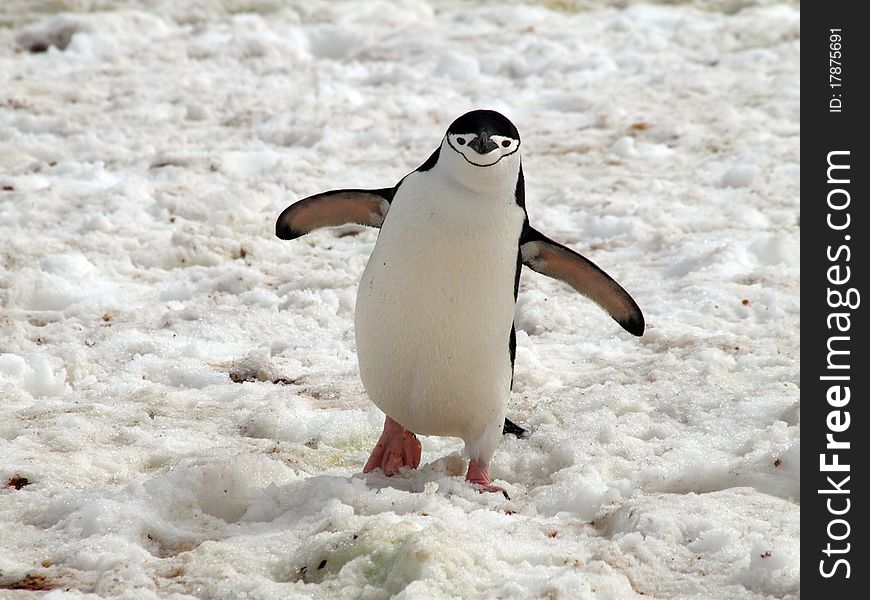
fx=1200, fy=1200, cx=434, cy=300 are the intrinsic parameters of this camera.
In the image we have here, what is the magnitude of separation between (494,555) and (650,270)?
282 cm

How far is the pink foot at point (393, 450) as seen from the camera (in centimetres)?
338

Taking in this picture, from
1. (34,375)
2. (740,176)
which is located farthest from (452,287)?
(740,176)

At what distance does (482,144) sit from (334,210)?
1.94ft

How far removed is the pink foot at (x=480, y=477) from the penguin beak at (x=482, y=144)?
34.7 inches

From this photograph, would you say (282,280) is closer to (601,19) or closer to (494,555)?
(494,555)

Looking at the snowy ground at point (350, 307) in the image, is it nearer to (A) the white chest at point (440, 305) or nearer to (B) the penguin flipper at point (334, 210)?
(A) the white chest at point (440, 305)

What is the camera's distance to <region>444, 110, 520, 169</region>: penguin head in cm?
310

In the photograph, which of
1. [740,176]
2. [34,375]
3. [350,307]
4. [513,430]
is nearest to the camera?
[513,430]

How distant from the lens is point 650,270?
5340mm

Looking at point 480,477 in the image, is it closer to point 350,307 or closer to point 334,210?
point 334,210

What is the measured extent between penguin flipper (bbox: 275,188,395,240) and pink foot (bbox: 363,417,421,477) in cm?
60

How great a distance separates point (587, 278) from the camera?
11.4 feet

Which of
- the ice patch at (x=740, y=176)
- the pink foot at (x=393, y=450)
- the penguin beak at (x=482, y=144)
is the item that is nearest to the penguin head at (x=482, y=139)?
the penguin beak at (x=482, y=144)
